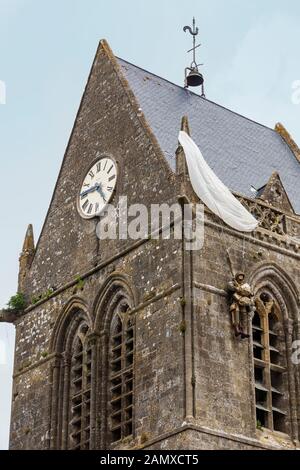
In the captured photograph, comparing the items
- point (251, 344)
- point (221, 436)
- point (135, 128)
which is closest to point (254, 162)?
point (135, 128)

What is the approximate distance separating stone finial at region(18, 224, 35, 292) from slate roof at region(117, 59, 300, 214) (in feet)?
16.7

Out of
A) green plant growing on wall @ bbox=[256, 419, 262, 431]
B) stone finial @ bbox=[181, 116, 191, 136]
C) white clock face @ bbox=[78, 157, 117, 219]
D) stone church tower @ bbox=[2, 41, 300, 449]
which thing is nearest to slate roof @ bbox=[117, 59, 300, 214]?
stone church tower @ bbox=[2, 41, 300, 449]

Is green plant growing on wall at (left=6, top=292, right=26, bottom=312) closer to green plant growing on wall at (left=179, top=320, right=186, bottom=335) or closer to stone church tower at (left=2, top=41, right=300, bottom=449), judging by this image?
stone church tower at (left=2, top=41, right=300, bottom=449)

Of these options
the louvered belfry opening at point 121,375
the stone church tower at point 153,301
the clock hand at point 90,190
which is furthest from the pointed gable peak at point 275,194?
the louvered belfry opening at point 121,375

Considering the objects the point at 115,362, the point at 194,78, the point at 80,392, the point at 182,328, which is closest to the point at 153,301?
the point at 182,328

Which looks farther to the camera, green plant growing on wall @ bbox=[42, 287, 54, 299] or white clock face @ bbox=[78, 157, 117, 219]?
green plant growing on wall @ bbox=[42, 287, 54, 299]

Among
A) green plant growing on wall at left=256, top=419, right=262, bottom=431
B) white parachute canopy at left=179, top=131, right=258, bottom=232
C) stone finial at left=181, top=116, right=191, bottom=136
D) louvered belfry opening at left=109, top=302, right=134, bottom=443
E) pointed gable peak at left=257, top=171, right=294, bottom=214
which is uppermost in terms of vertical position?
stone finial at left=181, top=116, right=191, bottom=136

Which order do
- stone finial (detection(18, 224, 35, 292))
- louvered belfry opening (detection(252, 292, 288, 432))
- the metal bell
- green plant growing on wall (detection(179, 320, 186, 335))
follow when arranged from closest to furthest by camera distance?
green plant growing on wall (detection(179, 320, 186, 335))
louvered belfry opening (detection(252, 292, 288, 432))
stone finial (detection(18, 224, 35, 292))
the metal bell

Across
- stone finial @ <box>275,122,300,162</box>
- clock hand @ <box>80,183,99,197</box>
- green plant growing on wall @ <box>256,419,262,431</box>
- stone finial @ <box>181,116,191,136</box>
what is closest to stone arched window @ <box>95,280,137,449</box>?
green plant growing on wall @ <box>256,419,262,431</box>

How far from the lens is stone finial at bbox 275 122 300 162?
49.1 m

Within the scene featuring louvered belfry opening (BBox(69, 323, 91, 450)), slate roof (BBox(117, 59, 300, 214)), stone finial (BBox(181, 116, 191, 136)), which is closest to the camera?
louvered belfry opening (BBox(69, 323, 91, 450))

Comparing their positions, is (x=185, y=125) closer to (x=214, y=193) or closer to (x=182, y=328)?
(x=214, y=193)

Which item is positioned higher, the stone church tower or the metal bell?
the metal bell

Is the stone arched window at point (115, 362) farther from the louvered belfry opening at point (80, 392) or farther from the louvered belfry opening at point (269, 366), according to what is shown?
the louvered belfry opening at point (269, 366)
